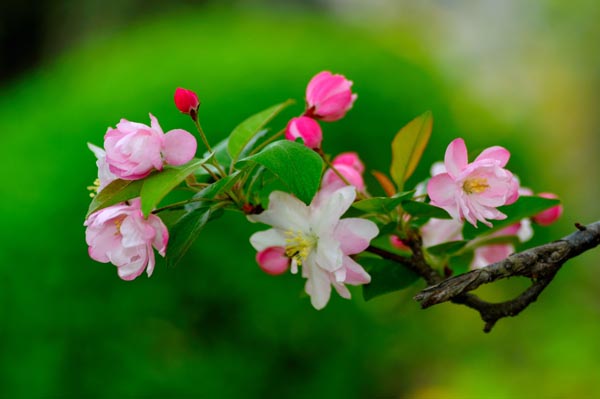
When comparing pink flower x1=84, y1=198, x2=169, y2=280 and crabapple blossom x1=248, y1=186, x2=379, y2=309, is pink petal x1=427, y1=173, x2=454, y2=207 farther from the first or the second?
pink flower x1=84, y1=198, x2=169, y2=280

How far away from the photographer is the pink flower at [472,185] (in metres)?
0.66

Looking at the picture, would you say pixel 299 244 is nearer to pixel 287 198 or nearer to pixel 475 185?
pixel 287 198

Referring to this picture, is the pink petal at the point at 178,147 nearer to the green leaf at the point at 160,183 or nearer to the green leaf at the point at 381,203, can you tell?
the green leaf at the point at 160,183

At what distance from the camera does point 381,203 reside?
2.26ft

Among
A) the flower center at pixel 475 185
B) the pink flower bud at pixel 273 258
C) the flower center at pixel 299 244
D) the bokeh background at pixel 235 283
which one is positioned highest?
the flower center at pixel 475 185

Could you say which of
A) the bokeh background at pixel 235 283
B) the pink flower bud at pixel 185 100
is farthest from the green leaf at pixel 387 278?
the bokeh background at pixel 235 283

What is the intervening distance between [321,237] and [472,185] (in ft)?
0.43

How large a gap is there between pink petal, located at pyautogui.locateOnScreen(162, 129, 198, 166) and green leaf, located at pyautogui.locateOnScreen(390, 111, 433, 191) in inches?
8.0

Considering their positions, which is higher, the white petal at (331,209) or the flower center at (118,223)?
the white petal at (331,209)

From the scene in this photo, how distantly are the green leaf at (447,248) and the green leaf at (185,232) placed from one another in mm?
239

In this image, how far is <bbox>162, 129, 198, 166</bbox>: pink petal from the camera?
2.17 ft

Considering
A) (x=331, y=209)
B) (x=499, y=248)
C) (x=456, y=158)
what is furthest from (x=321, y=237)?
(x=499, y=248)

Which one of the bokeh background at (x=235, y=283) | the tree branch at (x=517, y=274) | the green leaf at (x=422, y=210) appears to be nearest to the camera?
the tree branch at (x=517, y=274)

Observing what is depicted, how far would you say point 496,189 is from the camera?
2.24 feet
